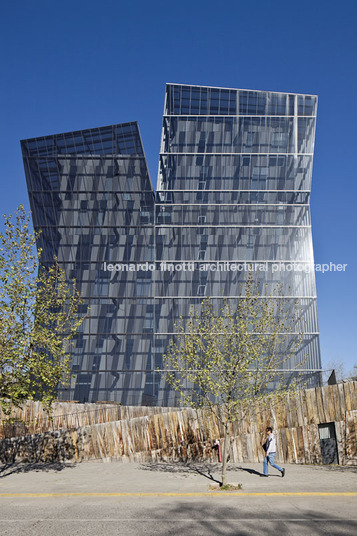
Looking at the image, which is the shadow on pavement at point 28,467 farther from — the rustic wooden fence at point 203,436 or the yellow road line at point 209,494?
the yellow road line at point 209,494

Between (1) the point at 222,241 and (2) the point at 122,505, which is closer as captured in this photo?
(2) the point at 122,505

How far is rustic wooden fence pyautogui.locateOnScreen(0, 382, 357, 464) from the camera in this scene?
809 inches

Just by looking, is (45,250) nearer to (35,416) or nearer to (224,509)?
(35,416)

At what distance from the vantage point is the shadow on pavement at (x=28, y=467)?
2215 cm

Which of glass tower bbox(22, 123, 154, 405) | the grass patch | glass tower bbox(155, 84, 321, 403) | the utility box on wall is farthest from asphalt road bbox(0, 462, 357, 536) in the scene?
glass tower bbox(22, 123, 154, 405)

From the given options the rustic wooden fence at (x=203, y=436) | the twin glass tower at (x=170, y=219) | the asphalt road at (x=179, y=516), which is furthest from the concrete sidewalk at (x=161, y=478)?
the twin glass tower at (x=170, y=219)

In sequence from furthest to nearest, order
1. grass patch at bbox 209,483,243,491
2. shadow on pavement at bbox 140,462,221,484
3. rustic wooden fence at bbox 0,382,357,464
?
1. rustic wooden fence at bbox 0,382,357,464
2. shadow on pavement at bbox 140,462,221,484
3. grass patch at bbox 209,483,243,491

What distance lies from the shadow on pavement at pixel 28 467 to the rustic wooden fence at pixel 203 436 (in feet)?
2.55

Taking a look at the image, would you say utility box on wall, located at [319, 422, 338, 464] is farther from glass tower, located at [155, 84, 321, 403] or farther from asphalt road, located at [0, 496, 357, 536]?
glass tower, located at [155, 84, 321, 403]

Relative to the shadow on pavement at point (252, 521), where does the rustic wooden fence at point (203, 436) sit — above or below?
above

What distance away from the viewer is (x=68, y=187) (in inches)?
3137

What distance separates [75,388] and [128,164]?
1430 inches

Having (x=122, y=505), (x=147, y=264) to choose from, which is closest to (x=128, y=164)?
(x=147, y=264)

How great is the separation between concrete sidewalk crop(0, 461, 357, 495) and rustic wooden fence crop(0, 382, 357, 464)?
0.75 m
